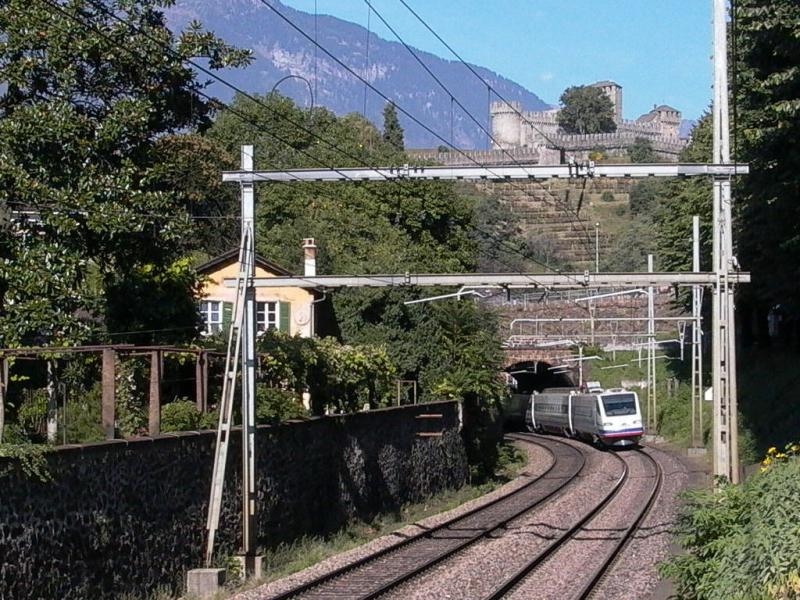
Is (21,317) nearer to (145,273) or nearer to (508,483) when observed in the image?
(145,273)

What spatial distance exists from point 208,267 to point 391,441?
12893 millimetres

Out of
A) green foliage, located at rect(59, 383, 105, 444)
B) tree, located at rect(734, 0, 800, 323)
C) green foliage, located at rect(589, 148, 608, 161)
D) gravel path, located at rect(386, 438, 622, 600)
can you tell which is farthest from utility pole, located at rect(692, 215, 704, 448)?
green foliage, located at rect(589, 148, 608, 161)

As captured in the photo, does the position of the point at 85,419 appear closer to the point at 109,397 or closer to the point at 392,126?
the point at 109,397

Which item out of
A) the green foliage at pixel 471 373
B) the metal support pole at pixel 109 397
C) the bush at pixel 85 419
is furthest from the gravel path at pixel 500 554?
the green foliage at pixel 471 373

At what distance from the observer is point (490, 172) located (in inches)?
805

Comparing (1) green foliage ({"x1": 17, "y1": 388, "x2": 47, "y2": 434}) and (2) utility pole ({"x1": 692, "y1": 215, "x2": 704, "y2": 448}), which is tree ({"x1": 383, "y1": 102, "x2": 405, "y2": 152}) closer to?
(2) utility pole ({"x1": 692, "y1": 215, "x2": 704, "y2": 448})

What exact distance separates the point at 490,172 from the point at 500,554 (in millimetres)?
6683

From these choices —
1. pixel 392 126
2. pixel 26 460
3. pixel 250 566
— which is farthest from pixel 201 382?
pixel 392 126

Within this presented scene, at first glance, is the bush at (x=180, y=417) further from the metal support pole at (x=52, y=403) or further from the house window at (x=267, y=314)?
the house window at (x=267, y=314)

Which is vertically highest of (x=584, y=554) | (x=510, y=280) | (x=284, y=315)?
(x=510, y=280)

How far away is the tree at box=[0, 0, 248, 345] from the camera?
19.7 meters

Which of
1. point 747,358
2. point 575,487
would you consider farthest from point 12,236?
point 747,358

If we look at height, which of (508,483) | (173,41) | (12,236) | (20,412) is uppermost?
(173,41)

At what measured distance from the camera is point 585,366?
85000 millimetres
